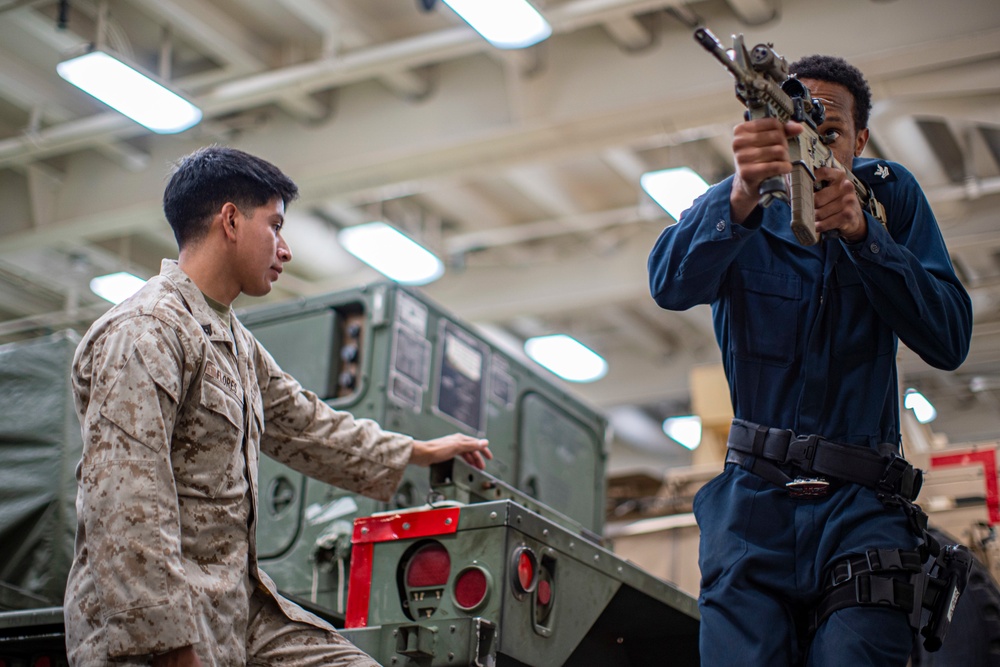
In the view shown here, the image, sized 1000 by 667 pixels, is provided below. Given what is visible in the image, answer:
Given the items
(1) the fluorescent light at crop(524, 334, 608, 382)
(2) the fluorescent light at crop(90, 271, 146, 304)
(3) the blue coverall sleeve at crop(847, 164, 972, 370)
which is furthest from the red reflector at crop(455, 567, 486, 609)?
(1) the fluorescent light at crop(524, 334, 608, 382)

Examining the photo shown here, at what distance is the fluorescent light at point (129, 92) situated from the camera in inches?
275

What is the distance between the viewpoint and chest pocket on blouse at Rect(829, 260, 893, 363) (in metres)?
2.67

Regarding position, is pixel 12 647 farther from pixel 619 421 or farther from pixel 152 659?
pixel 619 421

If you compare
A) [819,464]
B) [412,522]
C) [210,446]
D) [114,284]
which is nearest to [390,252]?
[114,284]

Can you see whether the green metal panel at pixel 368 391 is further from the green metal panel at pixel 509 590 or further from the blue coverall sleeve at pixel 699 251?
the blue coverall sleeve at pixel 699 251

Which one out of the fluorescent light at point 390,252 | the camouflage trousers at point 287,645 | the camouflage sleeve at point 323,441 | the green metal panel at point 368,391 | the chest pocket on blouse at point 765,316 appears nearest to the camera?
the chest pocket on blouse at point 765,316

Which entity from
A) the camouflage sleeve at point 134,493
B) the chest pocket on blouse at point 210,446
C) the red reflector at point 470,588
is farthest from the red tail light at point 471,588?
the camouflage sleeve at point 134,493

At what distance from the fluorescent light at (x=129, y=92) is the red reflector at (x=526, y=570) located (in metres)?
4.82

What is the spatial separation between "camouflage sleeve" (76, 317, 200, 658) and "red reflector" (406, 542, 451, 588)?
847 mm

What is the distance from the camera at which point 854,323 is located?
269 cm

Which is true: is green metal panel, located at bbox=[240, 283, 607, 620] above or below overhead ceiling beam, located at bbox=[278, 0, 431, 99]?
below

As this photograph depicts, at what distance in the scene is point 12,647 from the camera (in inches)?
144

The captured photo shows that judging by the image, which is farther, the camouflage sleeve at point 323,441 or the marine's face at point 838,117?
the camouflage sleeve at point 323,441

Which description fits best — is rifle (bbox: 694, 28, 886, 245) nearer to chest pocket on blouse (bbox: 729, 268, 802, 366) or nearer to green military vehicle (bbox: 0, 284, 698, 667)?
chest pocket on blouse (bbox: 729, 268, 802, 366)
